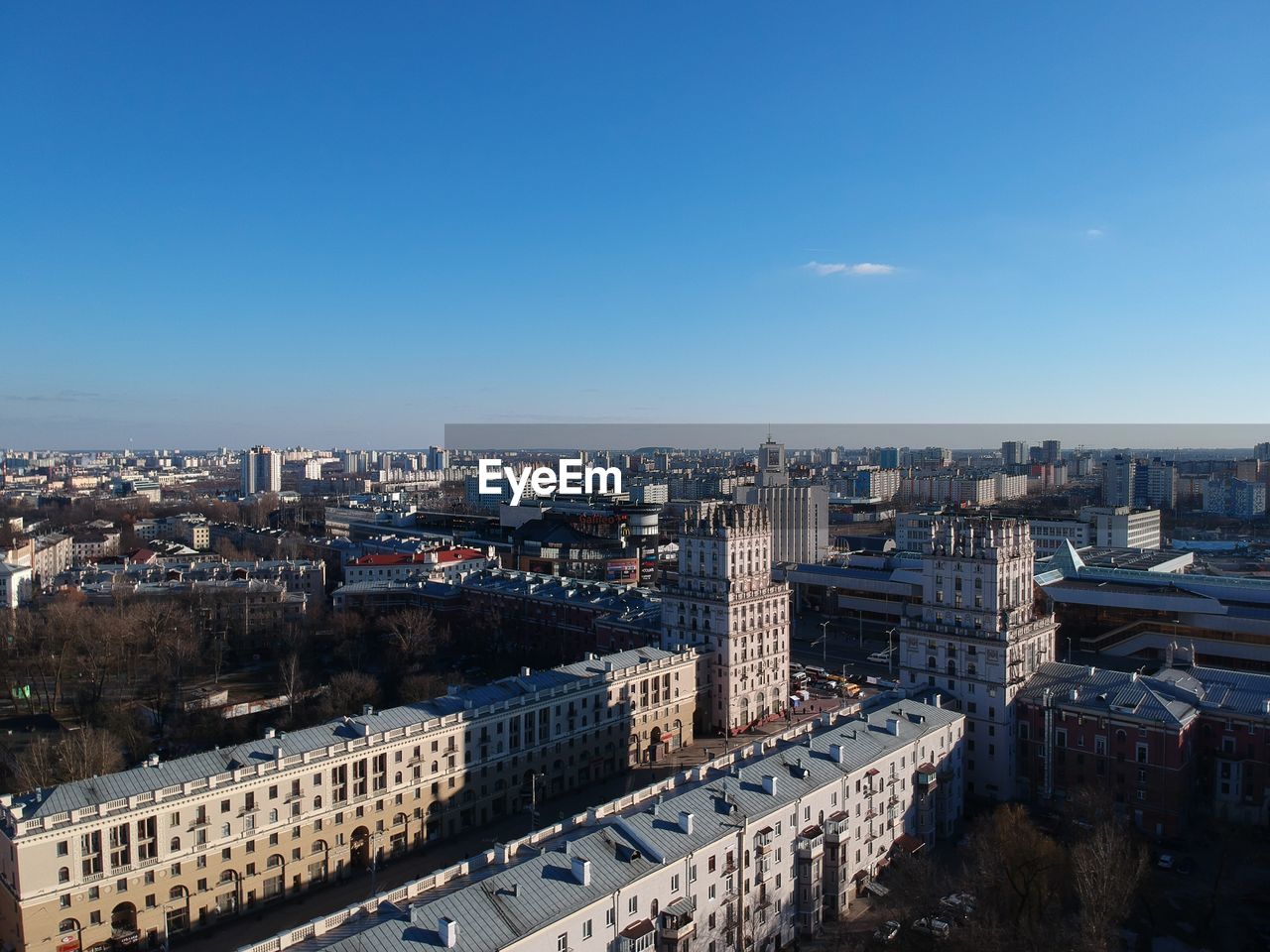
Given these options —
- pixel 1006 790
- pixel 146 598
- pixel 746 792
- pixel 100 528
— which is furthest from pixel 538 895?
pixel 100 528

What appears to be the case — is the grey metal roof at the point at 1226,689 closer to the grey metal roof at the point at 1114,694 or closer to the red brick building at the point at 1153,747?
the red brick building at the point at 1153,747

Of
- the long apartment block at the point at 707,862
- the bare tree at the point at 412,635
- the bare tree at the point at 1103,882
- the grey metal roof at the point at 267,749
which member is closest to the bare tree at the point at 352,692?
the grey metal roof at the point at 267,749

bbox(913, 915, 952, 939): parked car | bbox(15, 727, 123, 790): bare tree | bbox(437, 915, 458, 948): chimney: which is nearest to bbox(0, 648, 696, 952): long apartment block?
bbox(15, 727, 123, 790): bare tree

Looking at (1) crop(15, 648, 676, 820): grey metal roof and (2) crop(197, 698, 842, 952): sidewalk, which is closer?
(1) crop(15, 648, 676, 820): grey metal roof

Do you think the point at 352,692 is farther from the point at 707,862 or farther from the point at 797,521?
the point at 797,521

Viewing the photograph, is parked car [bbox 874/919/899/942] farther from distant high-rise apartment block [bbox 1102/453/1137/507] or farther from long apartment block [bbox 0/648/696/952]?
distant high-rise apartment block [bbox 1102/453/1137/507]

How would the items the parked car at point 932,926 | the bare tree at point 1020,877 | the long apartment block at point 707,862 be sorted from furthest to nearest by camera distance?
the parked car at point 932,926, the bare tree at point 1020,877, the long apartment block at point 707,862

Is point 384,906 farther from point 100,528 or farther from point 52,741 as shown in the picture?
point 100,528
